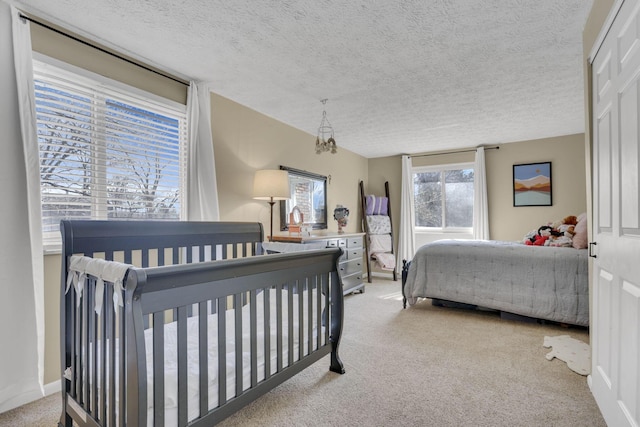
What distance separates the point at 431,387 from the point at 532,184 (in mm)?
4011

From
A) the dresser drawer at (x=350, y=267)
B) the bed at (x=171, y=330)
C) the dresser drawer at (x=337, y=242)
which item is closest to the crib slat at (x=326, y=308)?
the bed at (x=171, y=330)

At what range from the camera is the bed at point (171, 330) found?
1146 mm

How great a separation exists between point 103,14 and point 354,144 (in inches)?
141

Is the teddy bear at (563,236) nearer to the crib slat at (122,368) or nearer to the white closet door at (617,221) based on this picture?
the white closet door at (617,221)

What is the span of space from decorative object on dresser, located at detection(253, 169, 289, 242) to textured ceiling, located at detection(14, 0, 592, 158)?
2.35ft

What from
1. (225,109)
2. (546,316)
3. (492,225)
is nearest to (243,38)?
(225,109)

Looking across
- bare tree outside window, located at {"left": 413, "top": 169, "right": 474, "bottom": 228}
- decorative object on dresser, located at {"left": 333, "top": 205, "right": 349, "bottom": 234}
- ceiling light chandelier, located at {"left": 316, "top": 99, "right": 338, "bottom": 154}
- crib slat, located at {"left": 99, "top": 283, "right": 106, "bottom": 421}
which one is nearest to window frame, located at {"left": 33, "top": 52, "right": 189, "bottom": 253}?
crib slat, located at {"left": 99, "top": 283, "right": 106, "bottom": 421}

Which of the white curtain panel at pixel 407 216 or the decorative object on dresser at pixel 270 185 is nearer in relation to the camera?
the decorative object on dresser at pixel 270 185

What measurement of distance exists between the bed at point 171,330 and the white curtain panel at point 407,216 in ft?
12.4

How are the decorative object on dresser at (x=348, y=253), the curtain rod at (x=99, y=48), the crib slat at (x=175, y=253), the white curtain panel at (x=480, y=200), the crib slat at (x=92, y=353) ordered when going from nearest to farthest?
the crib slat at (x=92, y=353)
the curtain rod at (x=99, y=48)
the crib slat at (x=175, y=253)
the decorative object on dresser at (x=348, y=253)
the white curtain panel at (x=480, y=200)

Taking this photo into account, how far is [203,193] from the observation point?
110 inches

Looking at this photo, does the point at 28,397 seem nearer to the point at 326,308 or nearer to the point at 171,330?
the point at 171,330

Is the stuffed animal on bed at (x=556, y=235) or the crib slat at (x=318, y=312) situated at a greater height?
the stuffed animal on bed at (x=556, y=235)

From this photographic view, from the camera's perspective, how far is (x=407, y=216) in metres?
5.67
